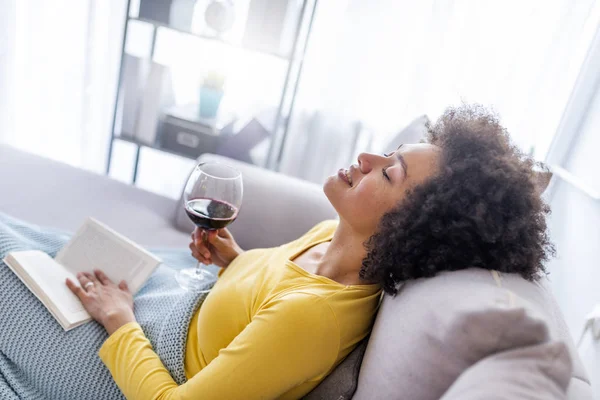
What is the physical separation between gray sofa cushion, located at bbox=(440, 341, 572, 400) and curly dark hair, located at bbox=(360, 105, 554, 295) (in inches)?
9.0

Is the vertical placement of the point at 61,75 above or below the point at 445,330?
below

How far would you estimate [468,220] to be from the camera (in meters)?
0.77

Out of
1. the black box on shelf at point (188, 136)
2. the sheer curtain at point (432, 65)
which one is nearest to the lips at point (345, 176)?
the sheer curtain at point (432, 65)

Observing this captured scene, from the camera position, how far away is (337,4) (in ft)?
7.32

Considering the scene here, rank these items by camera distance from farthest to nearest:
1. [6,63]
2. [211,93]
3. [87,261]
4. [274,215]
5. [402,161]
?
[6,63], [211,93], [274,215], [87,261], [402,161]

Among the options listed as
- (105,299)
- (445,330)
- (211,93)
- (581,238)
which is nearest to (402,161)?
(445,330)

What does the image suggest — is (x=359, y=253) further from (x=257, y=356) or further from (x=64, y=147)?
(x=64, y=147)

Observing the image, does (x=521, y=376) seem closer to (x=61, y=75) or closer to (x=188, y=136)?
(x=188, y=136)

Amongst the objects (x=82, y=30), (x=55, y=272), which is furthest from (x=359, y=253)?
(x=82, y=30)

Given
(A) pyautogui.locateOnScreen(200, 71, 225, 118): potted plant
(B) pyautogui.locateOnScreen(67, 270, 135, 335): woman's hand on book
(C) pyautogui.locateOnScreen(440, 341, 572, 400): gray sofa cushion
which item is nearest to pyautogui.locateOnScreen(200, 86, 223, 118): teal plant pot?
(A) pyautogui.locateOnScreen(200, 71, 225, 118): potted plant

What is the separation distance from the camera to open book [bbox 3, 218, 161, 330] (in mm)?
1089

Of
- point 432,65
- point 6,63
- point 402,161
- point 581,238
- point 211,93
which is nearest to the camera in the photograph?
point 402,161

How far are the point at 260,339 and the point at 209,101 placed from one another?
1699mm

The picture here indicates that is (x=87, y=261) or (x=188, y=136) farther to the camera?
(x=188, y=136)
